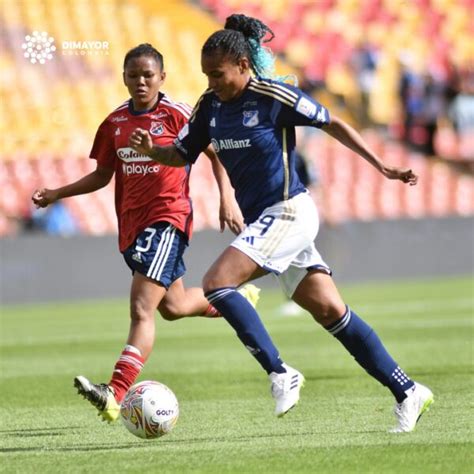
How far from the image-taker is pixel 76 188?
8.28 metres

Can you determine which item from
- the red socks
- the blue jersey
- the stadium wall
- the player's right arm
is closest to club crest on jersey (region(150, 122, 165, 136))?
the player's right arm

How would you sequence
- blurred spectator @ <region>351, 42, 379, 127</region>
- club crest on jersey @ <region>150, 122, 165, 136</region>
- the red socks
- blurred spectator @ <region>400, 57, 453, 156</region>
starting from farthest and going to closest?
blurred spectator @ <region>400, 57, 453, 156</region>, blurred spectator @ <region>351, 42, 379, 127</region>, club crest on jersey @ <region>150, 122, 165, 136</region>, the red socks

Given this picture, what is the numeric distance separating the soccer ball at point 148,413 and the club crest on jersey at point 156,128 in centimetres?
192

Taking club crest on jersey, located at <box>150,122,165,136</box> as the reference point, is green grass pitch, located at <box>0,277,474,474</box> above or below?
below

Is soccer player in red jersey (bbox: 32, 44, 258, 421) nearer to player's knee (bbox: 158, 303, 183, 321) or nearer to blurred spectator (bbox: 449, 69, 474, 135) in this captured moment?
player's knee (bbox: 158, 303, 183, 321)

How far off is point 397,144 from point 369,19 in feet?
10.7

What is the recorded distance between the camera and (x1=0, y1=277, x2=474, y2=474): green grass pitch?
6020 mm

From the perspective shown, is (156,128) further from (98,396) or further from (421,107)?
(421,107)

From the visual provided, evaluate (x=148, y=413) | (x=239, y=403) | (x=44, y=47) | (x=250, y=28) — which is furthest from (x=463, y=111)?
(x=148, y=413)

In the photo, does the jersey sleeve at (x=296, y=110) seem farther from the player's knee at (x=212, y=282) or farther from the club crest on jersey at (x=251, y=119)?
the player's knee at (x=212, y=282)

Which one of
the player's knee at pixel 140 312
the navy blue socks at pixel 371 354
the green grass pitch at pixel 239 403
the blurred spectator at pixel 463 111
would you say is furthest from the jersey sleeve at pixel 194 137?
the blurred spectator at pixel 463 111

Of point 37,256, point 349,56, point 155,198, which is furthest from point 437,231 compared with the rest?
point 155,198

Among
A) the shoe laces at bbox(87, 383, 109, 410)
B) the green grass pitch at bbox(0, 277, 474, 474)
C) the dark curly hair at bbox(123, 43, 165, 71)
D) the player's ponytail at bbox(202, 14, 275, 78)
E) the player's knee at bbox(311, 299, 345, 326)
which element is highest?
the player's ponytail at bbox(202, 14, 275, 78)

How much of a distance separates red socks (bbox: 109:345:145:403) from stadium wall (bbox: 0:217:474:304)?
1234 centimetres
